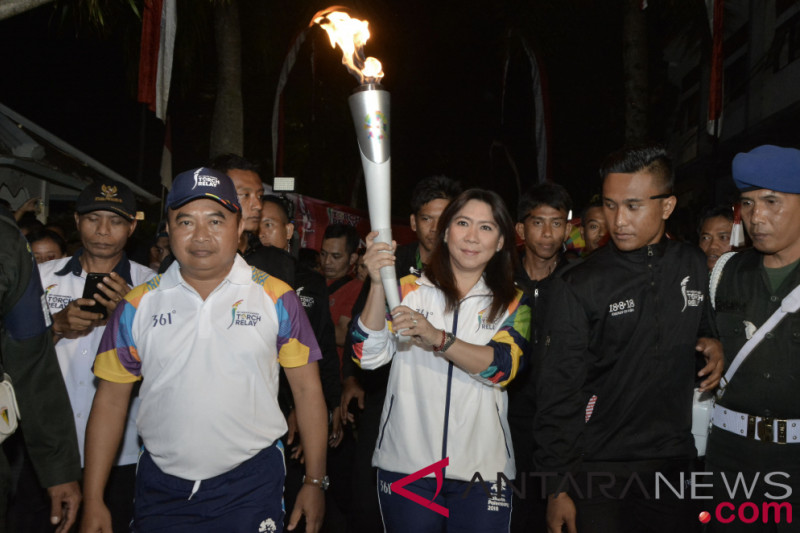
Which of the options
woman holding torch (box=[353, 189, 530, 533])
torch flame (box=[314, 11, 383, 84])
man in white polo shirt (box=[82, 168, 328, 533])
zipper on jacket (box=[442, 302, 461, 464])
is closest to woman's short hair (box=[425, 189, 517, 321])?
woman holding torch (box=[353, 189, 530, 533])

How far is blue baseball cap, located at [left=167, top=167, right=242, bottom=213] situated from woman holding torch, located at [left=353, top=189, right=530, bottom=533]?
2.40ft

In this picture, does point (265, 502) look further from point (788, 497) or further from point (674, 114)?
point (674, 114)

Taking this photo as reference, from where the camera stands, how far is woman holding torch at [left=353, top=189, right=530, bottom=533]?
3617 mm

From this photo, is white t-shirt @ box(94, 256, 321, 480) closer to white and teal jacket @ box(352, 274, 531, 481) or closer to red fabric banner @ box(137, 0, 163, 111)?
white and teal jacket @ box(352, 274, 531, 481)

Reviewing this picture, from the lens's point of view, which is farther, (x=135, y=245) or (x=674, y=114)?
(x=674, y=114)

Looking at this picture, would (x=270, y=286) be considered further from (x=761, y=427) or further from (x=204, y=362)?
(x=761, y=427)

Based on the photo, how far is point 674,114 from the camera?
31.1 metres

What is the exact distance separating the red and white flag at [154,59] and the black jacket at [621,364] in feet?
24.9

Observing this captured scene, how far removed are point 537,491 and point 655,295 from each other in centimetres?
152

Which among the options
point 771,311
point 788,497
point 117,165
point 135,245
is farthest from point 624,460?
point 117,165

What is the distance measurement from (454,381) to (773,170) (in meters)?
1.93

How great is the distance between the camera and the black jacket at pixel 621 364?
3.67 m

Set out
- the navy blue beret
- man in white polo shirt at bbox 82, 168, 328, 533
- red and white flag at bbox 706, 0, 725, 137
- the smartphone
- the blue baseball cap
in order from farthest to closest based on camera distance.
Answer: red and white flag at bbox 706, 0, 725, 137 → the smartphone → the navy blue beret → the blue baseball cap → man in white polo shirt at bbox 82, 168, 328, 533

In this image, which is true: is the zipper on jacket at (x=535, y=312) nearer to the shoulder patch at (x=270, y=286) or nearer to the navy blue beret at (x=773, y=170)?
the navy blue beret at (x=773, y=170)
